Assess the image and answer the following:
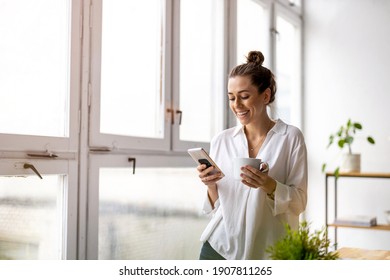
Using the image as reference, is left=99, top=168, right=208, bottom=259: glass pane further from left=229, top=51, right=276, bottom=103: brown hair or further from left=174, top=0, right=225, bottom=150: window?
left=229, top=51, right=276, bottom=103: brown hair

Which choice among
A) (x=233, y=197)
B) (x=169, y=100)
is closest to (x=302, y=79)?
(x=169, y=100)

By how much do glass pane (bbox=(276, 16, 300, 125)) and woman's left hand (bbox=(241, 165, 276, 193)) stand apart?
223 cm

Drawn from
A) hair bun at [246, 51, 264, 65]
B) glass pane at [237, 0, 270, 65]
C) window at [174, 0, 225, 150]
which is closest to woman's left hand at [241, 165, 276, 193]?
hair bun at [246, 51, 264, 65]

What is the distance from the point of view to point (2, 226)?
1.59 meters

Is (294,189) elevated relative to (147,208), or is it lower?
elevated

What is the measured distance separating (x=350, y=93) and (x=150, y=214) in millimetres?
2056

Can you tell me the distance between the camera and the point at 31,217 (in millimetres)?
1711

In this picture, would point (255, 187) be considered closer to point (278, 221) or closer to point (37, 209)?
point (278, 221)

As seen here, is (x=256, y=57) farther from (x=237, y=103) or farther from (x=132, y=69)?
(x=132, y=69)

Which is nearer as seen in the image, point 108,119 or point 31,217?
point 31,217

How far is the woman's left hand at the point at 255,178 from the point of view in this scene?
1397 mm

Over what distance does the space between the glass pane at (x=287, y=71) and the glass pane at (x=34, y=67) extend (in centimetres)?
207

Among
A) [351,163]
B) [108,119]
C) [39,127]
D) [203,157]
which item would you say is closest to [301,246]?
[203,157]
